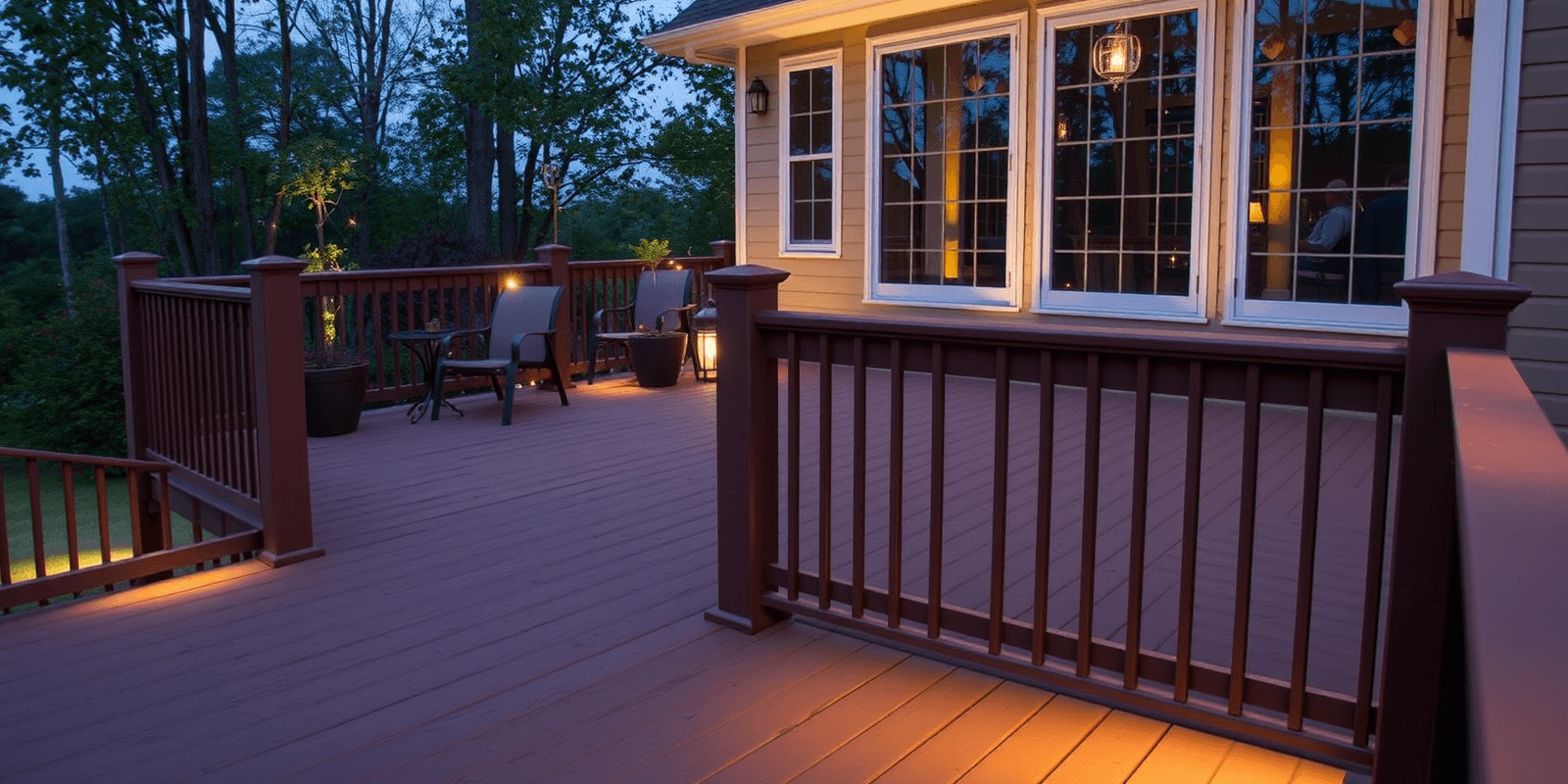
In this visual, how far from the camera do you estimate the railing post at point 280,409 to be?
3.87 m

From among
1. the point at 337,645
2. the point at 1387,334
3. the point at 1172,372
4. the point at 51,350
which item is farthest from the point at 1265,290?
the point at 51,350

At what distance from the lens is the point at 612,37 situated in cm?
1808

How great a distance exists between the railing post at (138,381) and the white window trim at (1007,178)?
476cm

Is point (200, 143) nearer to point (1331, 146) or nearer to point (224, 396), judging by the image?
point (224, 396)

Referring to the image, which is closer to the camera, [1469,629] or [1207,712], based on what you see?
[1469,629]

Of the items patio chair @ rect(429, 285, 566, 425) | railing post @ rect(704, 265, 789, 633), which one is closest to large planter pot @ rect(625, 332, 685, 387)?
patio chair @ rect(429, 285, 566, 425)

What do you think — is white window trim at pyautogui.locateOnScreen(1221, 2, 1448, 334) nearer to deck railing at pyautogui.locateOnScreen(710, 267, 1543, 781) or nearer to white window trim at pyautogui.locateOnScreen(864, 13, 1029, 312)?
white window trim at pyautogui.locateOnScreen(864, 13, 1029, 312)

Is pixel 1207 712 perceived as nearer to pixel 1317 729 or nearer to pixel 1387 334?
pixel 1317 729

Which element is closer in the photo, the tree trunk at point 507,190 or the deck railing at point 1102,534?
the deck railing at point 1102,534

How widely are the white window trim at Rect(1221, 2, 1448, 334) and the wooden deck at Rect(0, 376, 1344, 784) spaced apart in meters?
3.89

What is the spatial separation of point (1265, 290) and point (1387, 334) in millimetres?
728

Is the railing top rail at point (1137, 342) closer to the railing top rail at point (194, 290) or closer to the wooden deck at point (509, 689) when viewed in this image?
the wooden deck at point (509, 689)

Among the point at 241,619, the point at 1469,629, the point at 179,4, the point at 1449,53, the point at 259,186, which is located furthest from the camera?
the point at 259,186

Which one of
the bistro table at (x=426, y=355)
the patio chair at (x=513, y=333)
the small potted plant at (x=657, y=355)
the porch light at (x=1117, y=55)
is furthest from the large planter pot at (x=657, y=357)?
the porch light at (x=1117, y=55)
